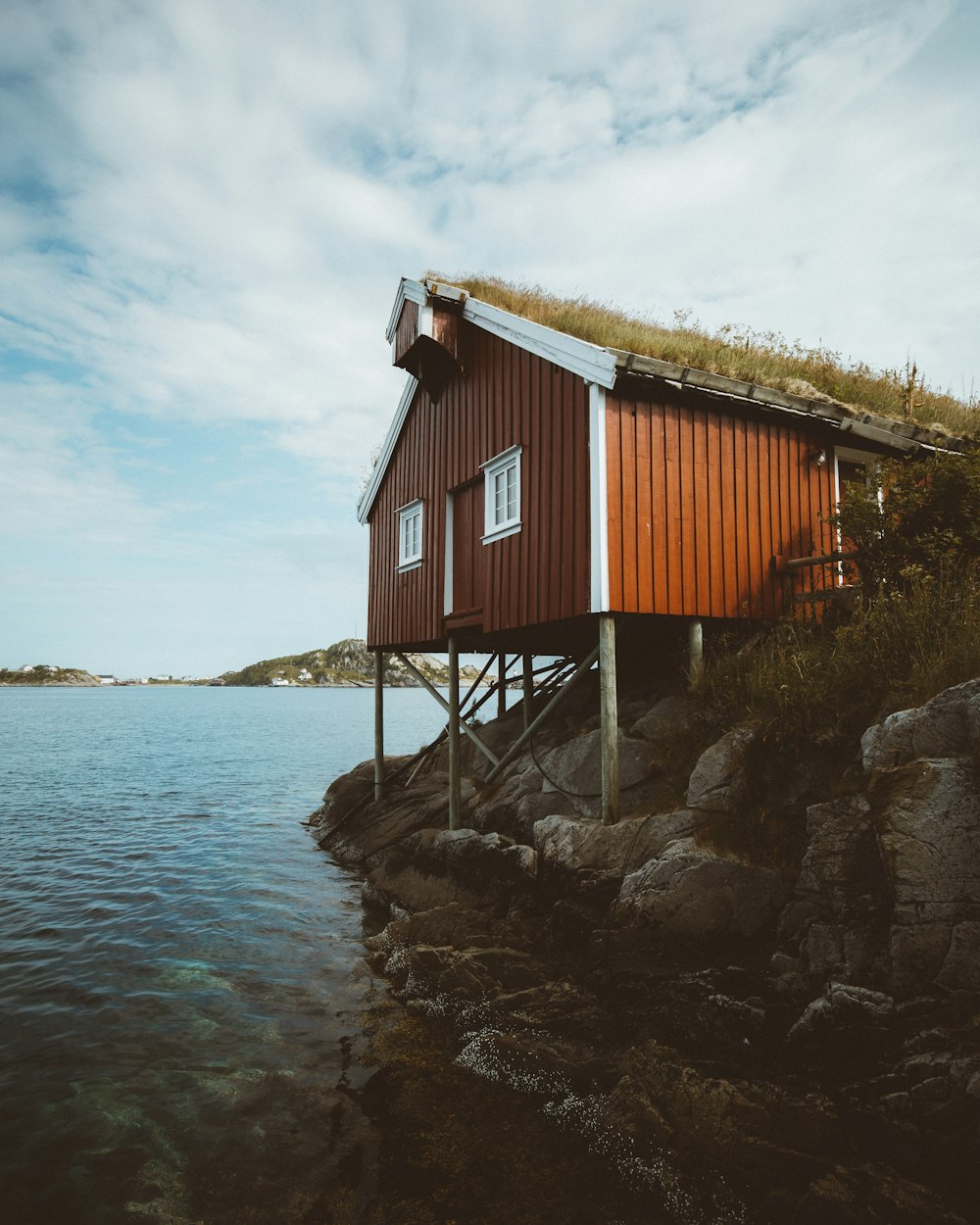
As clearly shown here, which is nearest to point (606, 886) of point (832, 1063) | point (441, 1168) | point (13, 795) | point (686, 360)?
point (832, 1063)

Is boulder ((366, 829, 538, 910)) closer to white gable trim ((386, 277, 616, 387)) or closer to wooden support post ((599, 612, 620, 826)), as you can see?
wooden support post ((599, 612, 620, 826))

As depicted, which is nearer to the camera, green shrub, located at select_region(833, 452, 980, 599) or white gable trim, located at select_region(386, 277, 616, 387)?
green shrub, located at select_region(833, 452, 980, 599)

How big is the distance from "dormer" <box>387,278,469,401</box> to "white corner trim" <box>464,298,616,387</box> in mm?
305

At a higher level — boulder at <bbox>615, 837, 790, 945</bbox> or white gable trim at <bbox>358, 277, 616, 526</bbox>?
white gable trim at <bbox>358, 277, 616, 526</bbox>

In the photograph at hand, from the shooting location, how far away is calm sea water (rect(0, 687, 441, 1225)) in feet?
15.8

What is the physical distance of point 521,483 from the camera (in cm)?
1077

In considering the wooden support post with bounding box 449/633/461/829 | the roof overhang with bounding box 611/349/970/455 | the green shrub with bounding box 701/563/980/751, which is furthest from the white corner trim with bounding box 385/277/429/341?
the green shrub with bounding box 701/563/980/751

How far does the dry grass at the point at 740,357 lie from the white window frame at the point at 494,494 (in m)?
2.48

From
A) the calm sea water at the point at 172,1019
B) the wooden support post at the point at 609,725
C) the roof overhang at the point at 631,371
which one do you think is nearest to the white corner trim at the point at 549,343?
the roof overhang at the point at 631,371

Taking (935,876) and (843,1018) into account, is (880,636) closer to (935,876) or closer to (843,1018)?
(935,876)

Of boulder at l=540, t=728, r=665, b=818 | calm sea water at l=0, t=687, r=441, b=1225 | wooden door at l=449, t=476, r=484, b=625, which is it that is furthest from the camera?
wooden door at l=449, t=476, r=484, b=625

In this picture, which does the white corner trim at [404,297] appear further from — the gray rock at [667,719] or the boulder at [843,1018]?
the boulder at [843,1018]

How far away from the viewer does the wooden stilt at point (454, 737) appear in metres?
12.0

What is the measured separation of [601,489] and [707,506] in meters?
1.84
